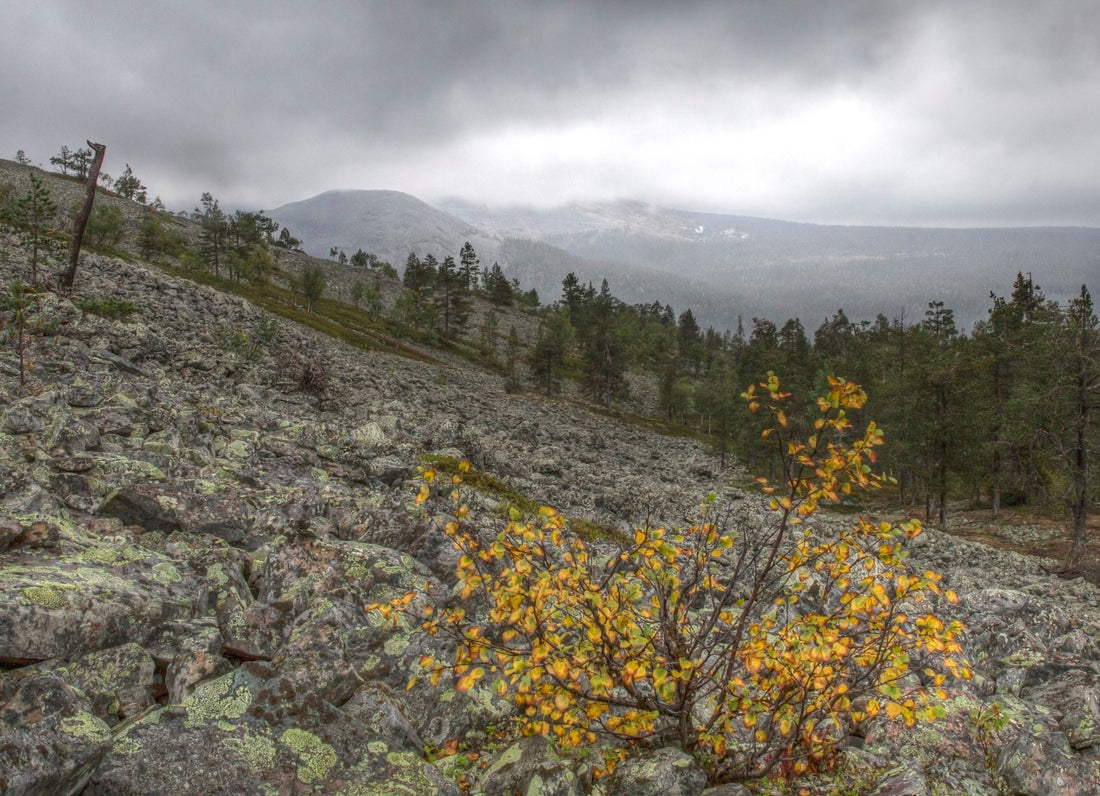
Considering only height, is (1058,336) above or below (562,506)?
above

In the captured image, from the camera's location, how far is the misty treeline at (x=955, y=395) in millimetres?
31891

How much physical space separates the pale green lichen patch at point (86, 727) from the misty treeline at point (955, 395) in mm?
14330

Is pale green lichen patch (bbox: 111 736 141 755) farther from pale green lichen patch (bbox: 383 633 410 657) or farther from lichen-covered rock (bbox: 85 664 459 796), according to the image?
pale green lichen patch (bbox: 383 633 410 657)

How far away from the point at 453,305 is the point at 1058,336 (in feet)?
311

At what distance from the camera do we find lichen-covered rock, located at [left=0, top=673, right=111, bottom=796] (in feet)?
11.5

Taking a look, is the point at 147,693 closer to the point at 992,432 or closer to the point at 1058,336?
the point at 1058,336

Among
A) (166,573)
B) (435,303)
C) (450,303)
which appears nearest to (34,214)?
(166,573)

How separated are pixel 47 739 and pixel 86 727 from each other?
262 mm

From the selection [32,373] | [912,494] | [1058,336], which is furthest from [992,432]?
[32,373]


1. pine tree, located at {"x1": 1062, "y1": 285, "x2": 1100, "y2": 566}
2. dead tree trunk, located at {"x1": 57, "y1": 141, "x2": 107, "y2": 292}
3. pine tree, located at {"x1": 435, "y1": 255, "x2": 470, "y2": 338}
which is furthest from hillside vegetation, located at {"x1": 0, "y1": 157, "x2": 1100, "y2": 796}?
pine tree, located at {"x1": 435, "y1": 255, "x2": 470, "y2": 338}

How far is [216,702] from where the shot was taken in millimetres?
4605

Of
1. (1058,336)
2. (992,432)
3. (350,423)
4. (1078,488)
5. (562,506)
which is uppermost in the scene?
(1058,336)

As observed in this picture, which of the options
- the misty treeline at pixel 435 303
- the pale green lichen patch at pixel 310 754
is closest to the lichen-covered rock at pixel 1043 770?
the pale green lichen patch at pixel 310 754

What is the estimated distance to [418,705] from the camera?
19.0 ft
